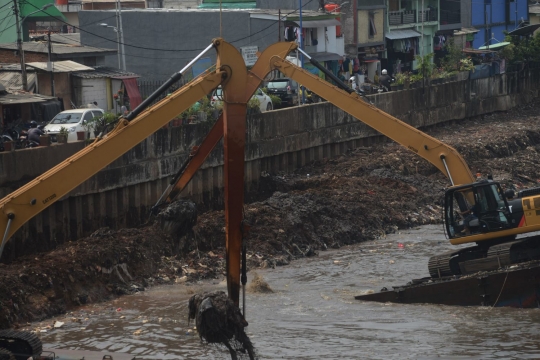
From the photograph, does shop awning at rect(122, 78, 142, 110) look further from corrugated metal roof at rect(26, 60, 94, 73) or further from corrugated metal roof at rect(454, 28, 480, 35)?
corrugated metal roof at rect(454, 28, 480, 35)

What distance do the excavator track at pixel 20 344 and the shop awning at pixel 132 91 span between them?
28935 mm

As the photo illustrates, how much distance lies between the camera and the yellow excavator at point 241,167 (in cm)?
1511

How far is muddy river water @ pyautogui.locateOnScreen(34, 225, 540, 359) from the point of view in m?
15.9

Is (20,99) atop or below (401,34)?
below

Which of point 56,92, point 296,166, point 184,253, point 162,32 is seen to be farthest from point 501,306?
point 162,32

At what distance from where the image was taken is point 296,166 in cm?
3269

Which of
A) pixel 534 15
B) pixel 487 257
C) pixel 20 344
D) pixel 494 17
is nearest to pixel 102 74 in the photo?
pixel 487 257

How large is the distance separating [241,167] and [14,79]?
24.2 m

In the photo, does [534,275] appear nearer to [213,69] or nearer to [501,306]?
[501,306]

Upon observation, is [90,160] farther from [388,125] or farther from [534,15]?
[534,15]

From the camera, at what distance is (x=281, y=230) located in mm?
24375

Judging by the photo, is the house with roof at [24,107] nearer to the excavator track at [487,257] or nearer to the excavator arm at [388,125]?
the excavator arm at [388,125]

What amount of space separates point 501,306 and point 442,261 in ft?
5.45

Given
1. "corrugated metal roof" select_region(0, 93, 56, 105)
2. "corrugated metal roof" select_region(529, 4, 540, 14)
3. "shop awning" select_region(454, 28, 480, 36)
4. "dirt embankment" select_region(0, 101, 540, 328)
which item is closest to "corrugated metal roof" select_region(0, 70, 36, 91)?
"corrugated metal roof" select_region(0, 93, 56, 105)
